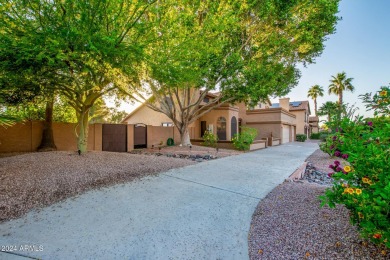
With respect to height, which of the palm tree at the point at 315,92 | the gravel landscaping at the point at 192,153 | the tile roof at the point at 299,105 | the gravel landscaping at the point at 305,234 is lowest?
the gravel landscaping at the point at 305,234

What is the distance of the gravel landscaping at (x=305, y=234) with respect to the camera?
277cm

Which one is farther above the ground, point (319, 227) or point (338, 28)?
point (338, 28)

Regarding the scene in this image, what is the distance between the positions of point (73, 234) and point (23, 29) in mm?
6383

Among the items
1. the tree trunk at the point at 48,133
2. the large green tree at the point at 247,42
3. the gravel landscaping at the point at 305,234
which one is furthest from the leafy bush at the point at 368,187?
the tree trunk at the point at 48,133

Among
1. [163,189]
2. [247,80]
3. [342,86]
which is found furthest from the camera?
[342,86]

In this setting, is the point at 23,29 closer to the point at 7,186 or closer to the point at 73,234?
the point at 7,186

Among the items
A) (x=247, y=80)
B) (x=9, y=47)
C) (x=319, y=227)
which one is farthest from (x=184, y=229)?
(x=247, y=80)

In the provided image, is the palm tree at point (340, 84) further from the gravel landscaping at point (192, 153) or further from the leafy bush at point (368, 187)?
the leafy bush at point (368, 187)

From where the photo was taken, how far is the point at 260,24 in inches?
583

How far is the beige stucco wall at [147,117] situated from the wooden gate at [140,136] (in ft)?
22.6

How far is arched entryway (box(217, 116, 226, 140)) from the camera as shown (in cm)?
2114

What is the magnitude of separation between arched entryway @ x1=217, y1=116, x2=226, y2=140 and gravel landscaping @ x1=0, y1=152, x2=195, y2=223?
498 inches

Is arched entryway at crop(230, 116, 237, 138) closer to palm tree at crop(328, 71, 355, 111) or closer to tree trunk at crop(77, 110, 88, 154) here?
tree trunk at crop(77, 110, 88, 154)

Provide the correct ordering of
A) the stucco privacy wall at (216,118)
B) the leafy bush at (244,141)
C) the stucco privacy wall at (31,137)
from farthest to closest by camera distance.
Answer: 1. the stucco privacy wall at (216,118)
2. the leafy bush at (244,141)
3. the stucco privacy wall at (31,137)
